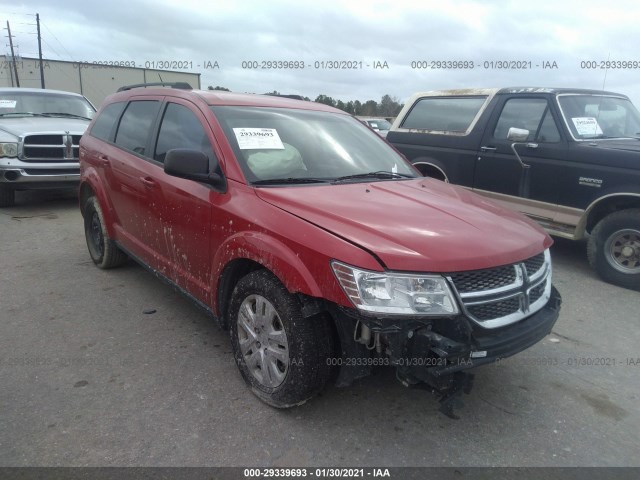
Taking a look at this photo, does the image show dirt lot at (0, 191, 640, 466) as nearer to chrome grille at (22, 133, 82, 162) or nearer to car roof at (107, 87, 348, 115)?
car roof at (107, 87, 348, 115)

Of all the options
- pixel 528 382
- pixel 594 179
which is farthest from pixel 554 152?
pixel 528 382

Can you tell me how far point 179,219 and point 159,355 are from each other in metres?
0.95

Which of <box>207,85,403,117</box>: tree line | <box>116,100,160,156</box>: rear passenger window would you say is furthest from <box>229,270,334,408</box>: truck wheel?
<box>207,85,403,117</box>: tree line

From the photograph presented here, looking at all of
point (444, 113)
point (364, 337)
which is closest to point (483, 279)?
point (364, 337)

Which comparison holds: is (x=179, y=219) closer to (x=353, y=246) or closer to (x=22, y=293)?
(x=353, y=246)

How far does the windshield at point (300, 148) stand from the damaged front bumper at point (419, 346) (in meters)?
1.13

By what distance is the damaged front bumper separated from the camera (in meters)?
2.18

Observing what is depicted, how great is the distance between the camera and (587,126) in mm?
5387

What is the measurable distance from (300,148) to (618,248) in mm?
3692

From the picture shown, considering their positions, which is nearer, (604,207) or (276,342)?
(276,342)

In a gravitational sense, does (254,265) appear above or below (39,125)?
below

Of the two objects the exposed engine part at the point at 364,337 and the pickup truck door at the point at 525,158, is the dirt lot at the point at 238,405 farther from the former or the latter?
the pickup truck door at the point at 525,158

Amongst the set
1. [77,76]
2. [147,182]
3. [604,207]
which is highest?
[77,76]

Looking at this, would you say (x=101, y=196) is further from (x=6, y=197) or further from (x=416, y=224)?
(x=6, y=197)
